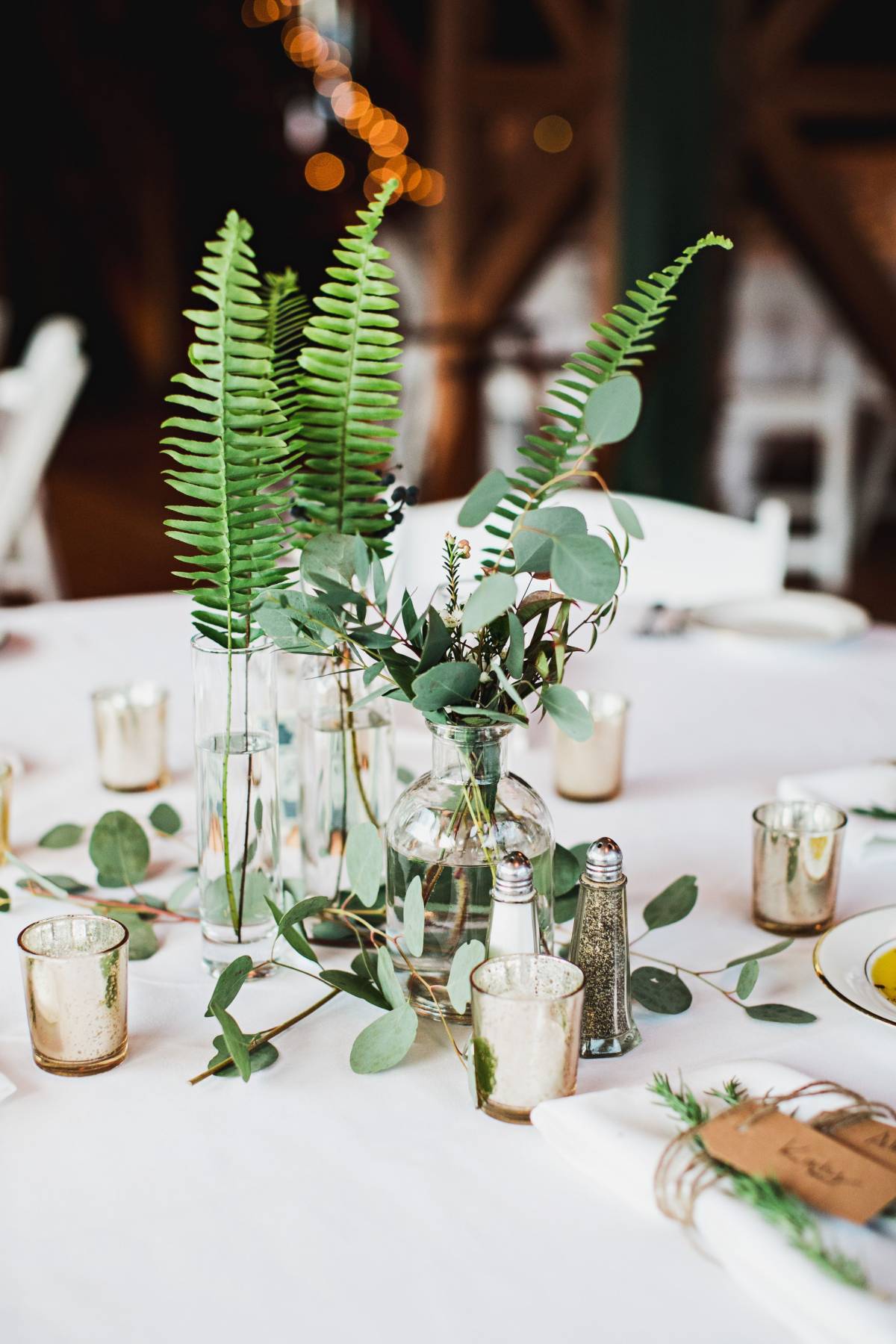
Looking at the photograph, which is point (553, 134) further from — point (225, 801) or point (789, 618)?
point (225, 801)

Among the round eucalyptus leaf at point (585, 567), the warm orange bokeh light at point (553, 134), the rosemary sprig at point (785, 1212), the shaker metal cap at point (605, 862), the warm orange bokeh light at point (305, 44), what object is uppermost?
the warm orange bokeh light at point (305, 44)

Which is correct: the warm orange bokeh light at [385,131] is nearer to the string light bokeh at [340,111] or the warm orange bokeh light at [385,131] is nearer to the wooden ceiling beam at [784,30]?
the string light bokeh at [340,111]

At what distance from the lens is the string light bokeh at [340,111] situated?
911 cm

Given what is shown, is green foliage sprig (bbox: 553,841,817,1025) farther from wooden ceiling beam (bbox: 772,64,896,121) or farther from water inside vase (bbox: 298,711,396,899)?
wooden ceiling beam (bbox: 772,64,896,121)

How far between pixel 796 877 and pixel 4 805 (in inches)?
23.8

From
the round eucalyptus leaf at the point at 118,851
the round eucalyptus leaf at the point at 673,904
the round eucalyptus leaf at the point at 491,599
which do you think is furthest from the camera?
the round eucalyptus leaf at the point at 118,851

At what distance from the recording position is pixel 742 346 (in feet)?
18.4

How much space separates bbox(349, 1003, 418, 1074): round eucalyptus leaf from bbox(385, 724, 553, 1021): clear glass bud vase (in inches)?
1.7

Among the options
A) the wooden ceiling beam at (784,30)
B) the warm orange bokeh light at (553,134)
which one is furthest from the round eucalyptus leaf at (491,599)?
the warm orange bokeh light at (553,134)

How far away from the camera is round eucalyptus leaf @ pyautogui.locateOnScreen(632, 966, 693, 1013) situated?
Result: 817 millimetres

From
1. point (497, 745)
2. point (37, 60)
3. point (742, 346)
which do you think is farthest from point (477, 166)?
point (37, 60)

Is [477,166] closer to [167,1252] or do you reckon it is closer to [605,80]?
[605,80]

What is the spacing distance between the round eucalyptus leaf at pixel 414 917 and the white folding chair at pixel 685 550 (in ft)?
3.97

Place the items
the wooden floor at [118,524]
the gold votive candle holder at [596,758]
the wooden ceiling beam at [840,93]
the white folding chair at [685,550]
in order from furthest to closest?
1. the wooden floor at [118,524]
2. the wooden ceiling beam at [840,93]
3. the white folding chair at [685,550]
4. the gold votive candle holder at [596,758]
